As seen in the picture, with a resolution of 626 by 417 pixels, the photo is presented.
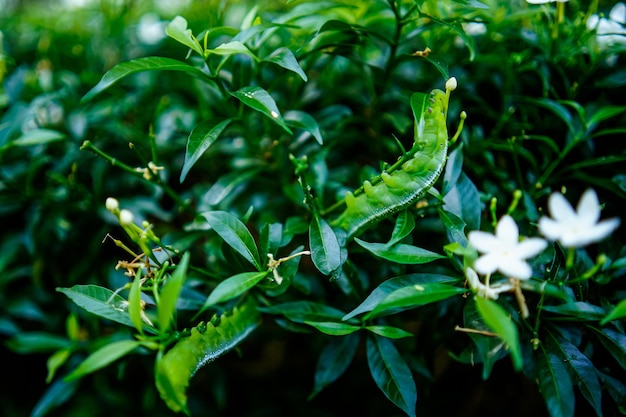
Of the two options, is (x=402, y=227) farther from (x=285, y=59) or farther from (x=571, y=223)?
(x=285, y=59)

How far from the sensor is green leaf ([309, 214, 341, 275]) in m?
0.80

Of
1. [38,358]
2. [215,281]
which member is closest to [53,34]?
[38,358]

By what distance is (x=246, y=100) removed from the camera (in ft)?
2.77

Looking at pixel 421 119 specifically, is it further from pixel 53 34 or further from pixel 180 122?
pixel 53 34

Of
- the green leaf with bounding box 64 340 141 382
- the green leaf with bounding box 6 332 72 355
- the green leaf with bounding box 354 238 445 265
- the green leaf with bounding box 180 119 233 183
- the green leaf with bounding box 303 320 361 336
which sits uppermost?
the green leaf with bounding box 180 119 233 183

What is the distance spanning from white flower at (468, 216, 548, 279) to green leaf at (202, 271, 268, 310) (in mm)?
329

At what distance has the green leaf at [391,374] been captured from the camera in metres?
0.83

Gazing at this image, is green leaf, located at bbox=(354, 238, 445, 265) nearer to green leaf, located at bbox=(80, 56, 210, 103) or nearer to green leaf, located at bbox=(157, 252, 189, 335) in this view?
green leaf, located at bbox=(157, 252, 189, 335)

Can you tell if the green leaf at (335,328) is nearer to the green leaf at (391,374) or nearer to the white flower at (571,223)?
the green leaf at (391,374)

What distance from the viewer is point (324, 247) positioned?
0.82m

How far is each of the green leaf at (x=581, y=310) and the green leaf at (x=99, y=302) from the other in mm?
643

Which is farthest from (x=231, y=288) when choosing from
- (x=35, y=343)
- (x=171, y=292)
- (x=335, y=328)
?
(x=35, y=343)

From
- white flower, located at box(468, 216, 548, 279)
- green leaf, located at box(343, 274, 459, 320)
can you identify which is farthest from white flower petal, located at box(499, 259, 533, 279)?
green leaf, located at box(343, 274, 459, 320)

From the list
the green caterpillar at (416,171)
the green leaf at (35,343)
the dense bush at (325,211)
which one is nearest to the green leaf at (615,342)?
the dense bush at (325,211)
